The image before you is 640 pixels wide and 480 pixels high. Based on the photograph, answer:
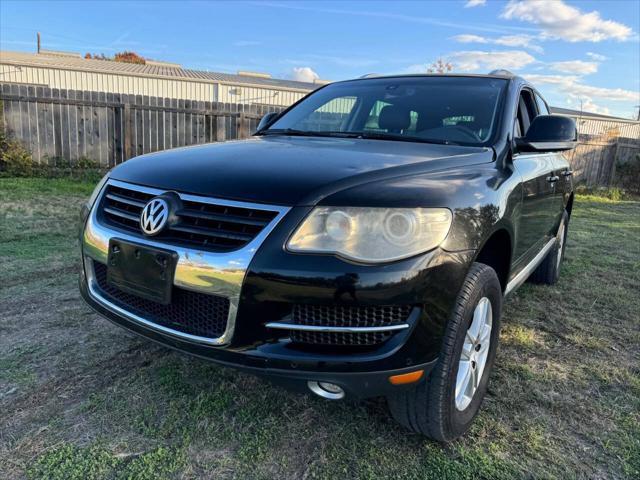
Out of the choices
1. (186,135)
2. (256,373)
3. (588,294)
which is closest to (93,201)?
(256,373)

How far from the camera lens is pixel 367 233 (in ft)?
5.62

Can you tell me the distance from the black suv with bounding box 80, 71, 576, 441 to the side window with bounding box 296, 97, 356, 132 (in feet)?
2.81

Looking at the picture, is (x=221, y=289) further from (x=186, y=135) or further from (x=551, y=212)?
(x=186, y=135)

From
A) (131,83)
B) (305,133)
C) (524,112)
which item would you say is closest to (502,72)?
(524,112)

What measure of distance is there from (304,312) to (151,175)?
0.99m

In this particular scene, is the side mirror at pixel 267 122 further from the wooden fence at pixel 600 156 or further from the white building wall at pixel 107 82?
the white building wall at pixel 107 82

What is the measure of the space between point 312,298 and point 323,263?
12 centimetres

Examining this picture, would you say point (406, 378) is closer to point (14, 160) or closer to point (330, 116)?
point (330, 116)

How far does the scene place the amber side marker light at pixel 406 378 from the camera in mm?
1728

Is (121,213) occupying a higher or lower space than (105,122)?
lower

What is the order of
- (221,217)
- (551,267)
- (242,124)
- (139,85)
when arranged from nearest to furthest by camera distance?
1. (221,217)
2. (551,267)
3. (242,124)
4. (139,85)

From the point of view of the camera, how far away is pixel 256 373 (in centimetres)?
178

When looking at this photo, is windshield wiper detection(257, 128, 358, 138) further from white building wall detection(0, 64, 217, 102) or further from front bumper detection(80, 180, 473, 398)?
white building wall detection(0, 64, 217, 102)

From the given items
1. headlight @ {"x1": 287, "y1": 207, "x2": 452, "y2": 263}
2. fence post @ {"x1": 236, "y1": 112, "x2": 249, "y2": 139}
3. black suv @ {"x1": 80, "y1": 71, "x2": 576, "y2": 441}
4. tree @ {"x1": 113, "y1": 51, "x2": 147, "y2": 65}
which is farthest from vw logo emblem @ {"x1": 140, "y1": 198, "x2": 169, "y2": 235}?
tree @ {"x1": 113, "y1": 51, "x2": 147, "y2": 65}
